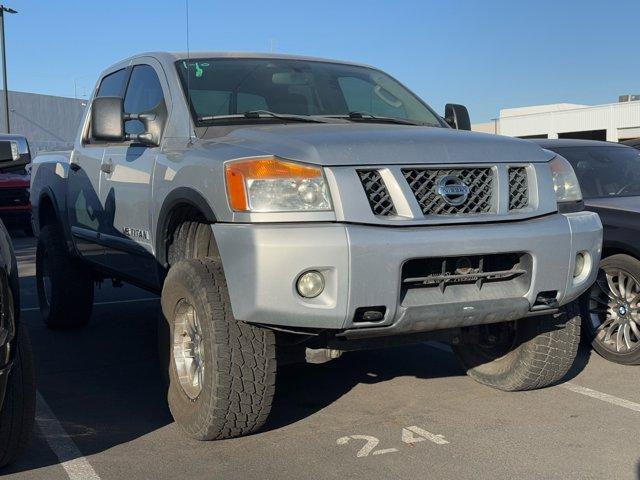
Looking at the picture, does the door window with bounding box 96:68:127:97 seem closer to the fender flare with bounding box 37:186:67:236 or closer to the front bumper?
the fender flare with bounding box 37:186:67:236

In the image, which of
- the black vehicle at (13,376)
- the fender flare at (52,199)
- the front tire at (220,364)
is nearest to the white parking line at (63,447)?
the black vehicle at (13,376)

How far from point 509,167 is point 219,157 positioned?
1413 mm

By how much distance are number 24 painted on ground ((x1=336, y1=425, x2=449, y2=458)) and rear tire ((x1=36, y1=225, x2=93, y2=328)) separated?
3.33m

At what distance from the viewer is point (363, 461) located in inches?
145

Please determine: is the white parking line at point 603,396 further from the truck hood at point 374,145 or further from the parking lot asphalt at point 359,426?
the truck hood at point 374,145

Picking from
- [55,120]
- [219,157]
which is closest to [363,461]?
[219,157]

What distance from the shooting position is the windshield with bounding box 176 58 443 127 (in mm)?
4605

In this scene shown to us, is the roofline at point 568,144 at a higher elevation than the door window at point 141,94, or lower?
lower

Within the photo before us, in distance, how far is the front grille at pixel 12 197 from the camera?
16109 mm

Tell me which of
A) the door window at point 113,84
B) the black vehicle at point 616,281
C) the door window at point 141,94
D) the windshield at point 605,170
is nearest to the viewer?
the door window at point 141,94

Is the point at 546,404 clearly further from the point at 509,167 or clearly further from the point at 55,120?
the point at 55,120

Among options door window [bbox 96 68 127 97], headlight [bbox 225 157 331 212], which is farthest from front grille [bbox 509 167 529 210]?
door window [bbox 96 68 127 97]

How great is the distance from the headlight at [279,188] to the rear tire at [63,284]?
3424 millimetres

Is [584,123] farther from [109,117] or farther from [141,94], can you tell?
[109,117]
